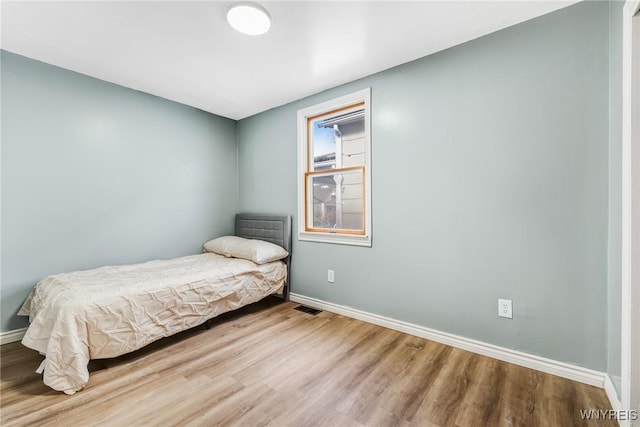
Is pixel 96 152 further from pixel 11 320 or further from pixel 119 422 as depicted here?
pixel 119 422

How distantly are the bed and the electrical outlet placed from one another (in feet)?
6.92

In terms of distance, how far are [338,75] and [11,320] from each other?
3547 mm

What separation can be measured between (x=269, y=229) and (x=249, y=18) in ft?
7.24

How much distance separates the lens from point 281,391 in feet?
5.26

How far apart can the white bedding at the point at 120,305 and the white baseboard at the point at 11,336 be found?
0.18 meters

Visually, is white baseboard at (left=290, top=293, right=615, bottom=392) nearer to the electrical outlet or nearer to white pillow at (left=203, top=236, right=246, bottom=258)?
the electrical outlet

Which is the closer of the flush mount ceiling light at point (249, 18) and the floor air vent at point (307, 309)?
the flush mount ceiling light at point (249, 18)

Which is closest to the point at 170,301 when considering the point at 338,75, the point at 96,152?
the point at 96,152

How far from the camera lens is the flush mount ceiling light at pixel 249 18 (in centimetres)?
169

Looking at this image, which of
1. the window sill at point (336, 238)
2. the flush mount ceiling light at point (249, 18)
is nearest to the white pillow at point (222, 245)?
the window sill at point (336, 238)

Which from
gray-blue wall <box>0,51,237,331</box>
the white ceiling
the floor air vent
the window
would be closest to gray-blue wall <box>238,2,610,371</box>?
the window

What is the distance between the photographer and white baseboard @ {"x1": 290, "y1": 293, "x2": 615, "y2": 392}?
1.65 m

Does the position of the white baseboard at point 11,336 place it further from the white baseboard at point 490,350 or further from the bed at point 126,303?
the white baseboard at point 490,350

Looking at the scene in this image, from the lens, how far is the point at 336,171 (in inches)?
114
